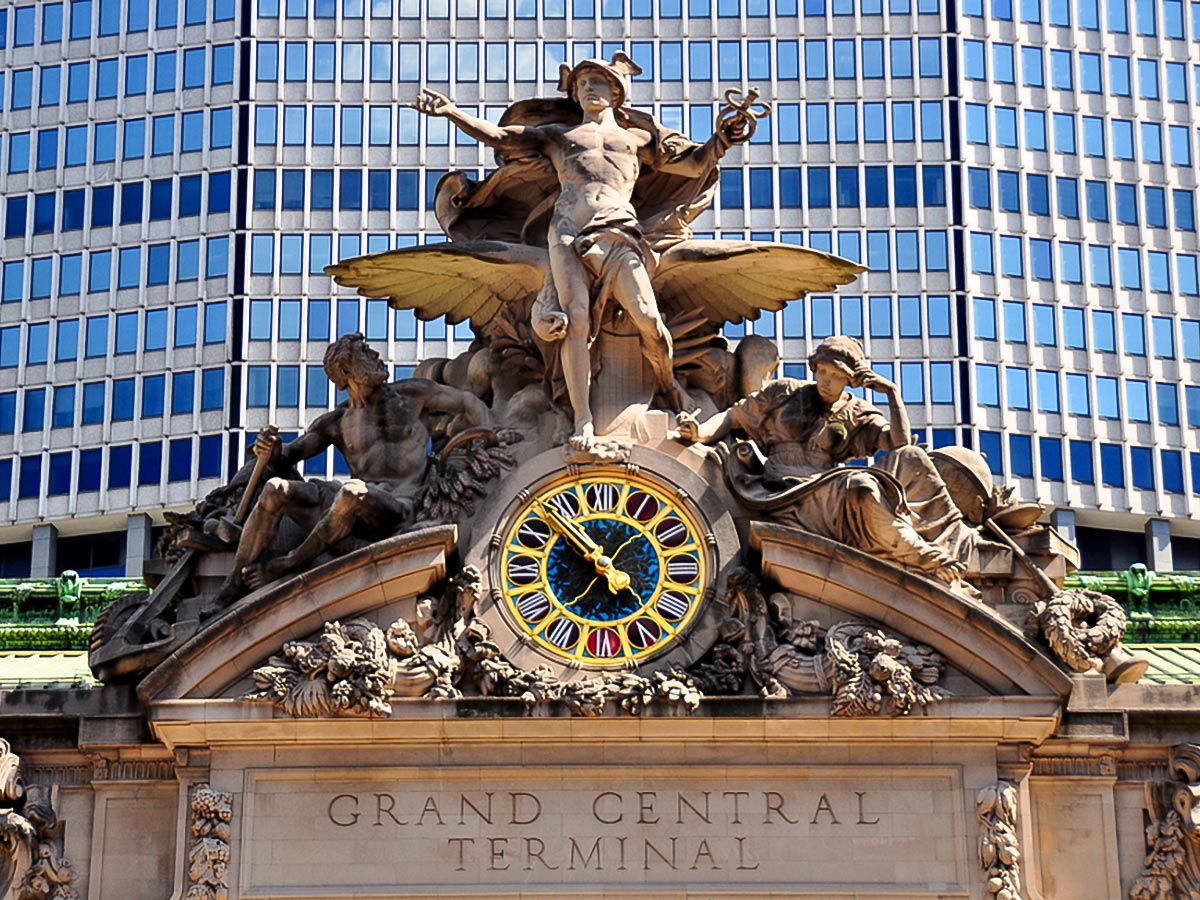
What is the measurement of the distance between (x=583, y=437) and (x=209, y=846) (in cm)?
799

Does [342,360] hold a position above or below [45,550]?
below

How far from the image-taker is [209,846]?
164 feet

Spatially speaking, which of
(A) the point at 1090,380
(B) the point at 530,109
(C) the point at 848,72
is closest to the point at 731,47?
(C) the point at 848,72

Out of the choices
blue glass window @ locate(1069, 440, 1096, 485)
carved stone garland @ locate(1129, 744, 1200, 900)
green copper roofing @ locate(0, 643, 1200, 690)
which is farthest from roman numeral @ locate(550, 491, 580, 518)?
blue glass window @ locate(1069, 440, 1096, 485)

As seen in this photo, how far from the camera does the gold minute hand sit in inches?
2026

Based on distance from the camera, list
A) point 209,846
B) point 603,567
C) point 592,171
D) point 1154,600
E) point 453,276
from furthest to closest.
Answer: point 1154,600 → point 453,276 → point 592,171 → point 603,567 → point 209,846

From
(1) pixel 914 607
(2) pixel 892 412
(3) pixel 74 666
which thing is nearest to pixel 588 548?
(1) pixel 914 607

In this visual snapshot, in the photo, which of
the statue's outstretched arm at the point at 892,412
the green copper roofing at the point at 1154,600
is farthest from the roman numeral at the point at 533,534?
the green copper roofing at the point at 1154,600

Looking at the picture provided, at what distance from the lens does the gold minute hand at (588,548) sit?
169 ft

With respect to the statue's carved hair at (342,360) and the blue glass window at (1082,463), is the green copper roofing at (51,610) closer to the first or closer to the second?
the statue's carved hair at (342,360)

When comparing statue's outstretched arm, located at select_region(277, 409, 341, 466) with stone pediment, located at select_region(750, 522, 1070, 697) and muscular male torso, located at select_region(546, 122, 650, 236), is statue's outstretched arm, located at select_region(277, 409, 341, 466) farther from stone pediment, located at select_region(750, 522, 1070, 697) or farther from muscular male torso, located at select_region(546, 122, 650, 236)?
stone pediment, located at select_region(750, 522, 1070, 697)

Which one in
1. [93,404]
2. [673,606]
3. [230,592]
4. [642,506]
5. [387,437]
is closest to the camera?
[673,606]

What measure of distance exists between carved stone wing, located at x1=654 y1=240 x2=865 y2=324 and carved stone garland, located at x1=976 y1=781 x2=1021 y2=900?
862 centimetres

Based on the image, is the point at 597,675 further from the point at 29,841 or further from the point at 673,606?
the point at 29,841
